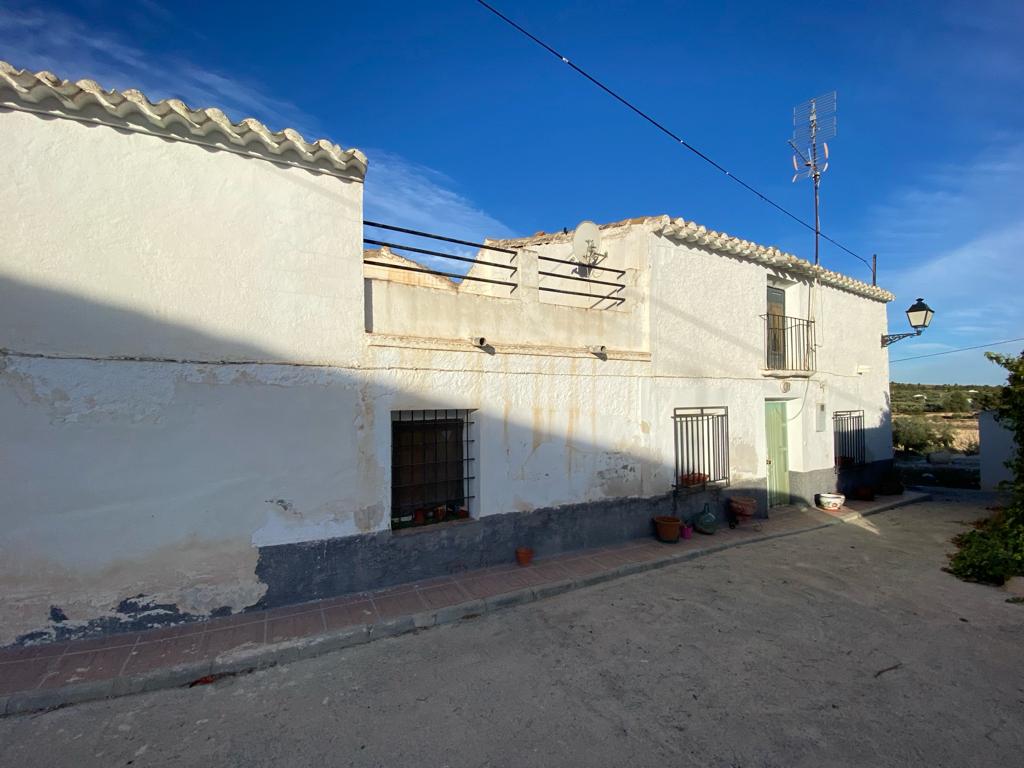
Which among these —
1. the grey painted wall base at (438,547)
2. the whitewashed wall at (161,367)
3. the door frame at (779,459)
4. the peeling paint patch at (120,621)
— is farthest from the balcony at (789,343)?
the peeling paint patch at (120,621)

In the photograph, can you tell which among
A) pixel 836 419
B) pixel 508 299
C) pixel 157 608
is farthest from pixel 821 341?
pixel 157 608

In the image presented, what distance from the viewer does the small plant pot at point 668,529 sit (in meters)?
7.65

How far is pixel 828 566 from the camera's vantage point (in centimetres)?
698

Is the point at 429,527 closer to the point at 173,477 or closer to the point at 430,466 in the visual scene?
the point at 430,466

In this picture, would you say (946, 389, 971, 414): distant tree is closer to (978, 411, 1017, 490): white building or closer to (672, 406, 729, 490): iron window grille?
(978, 411, 1017, 490): white building

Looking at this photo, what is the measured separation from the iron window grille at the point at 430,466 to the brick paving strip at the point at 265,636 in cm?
80

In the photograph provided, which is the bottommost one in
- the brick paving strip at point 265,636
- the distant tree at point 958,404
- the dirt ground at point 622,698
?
the dirt ground at point 622,698

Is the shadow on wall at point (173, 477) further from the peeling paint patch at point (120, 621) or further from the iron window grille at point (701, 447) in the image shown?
the iron window grille at point (701, 447)

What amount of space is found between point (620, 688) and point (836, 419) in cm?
1093

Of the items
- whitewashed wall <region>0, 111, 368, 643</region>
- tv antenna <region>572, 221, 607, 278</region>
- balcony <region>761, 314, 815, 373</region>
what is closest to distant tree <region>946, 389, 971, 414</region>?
balcony <region>761, 314, 815, 373</region>

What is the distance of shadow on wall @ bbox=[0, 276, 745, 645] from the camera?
4227 mm

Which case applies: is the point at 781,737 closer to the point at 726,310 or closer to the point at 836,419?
the point at 726,310

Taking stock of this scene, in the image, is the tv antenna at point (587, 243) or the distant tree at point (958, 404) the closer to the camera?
the tv antenna at point (587, 243)

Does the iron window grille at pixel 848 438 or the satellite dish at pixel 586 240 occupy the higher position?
the satellite dish at pixel 586 240
